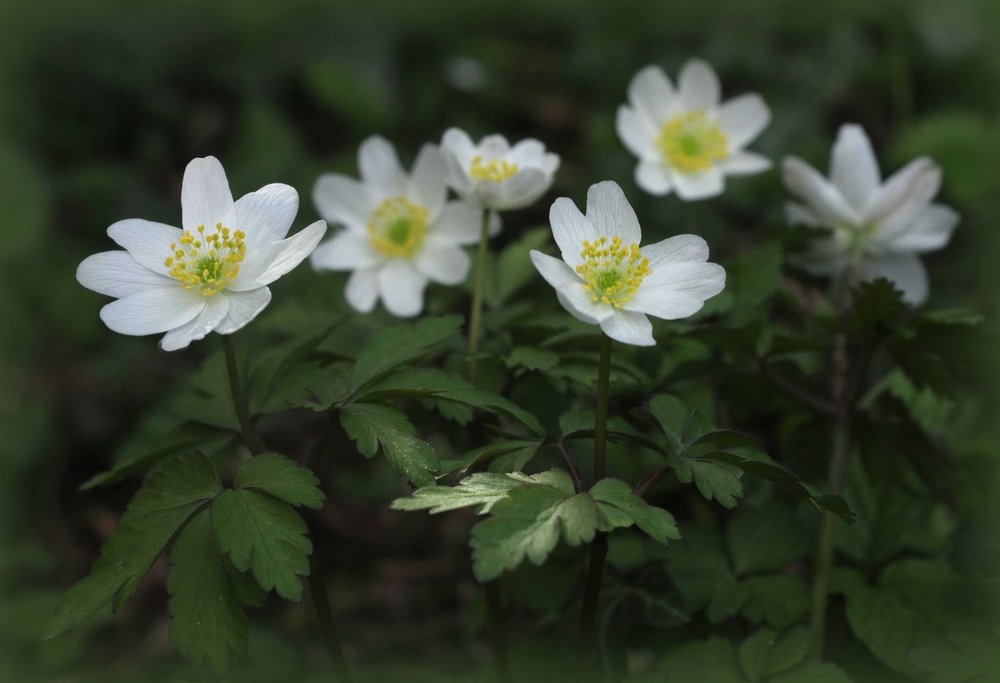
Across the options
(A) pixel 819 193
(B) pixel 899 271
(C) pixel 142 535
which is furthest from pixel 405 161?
(C) pixel 142 535

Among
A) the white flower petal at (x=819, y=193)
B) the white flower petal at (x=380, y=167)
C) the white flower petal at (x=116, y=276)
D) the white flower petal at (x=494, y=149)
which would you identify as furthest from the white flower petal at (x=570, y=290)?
the white flower petal at (x=819, y=193)

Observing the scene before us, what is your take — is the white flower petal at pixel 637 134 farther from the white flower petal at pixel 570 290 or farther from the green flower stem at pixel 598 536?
the green flower stem at pixel 598 536

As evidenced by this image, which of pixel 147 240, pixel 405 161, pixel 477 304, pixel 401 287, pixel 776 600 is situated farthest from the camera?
pixel 405 161

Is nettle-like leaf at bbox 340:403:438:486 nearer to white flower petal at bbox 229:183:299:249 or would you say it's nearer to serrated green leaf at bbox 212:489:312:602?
serrated green leaf at bbox 212:489:312:602

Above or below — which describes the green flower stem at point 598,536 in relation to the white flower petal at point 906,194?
below

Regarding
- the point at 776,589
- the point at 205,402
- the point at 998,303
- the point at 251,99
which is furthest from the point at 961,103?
the point at 205,402

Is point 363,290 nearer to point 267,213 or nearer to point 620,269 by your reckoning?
point 267,213

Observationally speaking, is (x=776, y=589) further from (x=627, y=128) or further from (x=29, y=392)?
(x=29, y=392)
